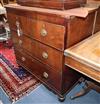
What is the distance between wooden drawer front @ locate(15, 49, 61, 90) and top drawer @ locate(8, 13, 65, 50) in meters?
0.32

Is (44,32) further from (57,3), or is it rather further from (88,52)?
(88,52)

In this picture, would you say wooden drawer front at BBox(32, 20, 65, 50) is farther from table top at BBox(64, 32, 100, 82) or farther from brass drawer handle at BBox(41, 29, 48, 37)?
table top at BBox(64, 32, 100, 82)

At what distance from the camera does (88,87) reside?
4.90 ft

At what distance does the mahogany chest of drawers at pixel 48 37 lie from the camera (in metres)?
1.09

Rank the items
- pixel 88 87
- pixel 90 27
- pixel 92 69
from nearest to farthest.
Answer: pixel 92 69, pixel 90 27, pixel 88 87

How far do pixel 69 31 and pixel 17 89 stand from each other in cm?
106

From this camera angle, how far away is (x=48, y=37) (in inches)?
47.8

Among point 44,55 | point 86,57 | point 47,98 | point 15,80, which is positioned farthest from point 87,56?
point 15,80

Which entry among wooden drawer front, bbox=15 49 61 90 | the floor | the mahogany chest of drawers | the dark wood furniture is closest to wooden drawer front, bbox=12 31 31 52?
the mahogany chest of drawers

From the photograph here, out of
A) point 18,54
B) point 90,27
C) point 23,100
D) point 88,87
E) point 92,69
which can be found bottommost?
point 23,100

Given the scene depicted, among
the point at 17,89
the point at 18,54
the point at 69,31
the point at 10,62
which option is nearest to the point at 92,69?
the point at 69,31

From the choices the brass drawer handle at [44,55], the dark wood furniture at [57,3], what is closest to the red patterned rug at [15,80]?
the brass drawer handle at [44,55]

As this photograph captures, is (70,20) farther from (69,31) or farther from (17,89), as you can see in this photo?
(17,89)

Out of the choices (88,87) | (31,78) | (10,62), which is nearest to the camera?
(88,87)
